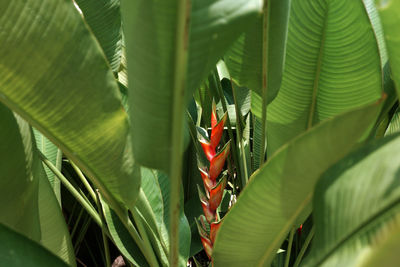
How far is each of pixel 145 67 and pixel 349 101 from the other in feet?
1.45

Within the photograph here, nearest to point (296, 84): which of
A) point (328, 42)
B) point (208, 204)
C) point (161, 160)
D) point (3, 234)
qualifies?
point (328, 42)

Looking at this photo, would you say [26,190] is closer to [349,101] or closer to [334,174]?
[334,174]

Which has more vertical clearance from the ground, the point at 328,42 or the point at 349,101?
the point at 328,42

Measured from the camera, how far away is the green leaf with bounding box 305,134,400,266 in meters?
0.40

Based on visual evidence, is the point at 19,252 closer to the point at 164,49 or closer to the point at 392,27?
the point at 164,49

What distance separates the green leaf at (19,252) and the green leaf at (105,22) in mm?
462

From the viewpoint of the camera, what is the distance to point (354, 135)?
0.43 m

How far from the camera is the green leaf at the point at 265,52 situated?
2.06 ft

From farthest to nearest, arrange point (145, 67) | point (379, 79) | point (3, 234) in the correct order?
point (379, 79) < point (3, 234) < point (145, 67)

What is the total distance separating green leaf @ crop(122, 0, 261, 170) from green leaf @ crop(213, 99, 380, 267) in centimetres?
13

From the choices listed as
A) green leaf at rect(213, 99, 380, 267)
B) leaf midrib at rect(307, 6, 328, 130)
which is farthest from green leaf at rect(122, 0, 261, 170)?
leaf midrib at rect(307, 6, 328, 130)

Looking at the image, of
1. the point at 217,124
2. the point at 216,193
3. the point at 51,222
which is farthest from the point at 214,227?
the point at 51,222

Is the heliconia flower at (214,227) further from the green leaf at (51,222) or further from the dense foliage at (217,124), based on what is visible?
the green leaf at (51,222)

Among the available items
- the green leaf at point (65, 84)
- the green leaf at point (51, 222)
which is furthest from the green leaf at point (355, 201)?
the green leaf at point (51, 222)
